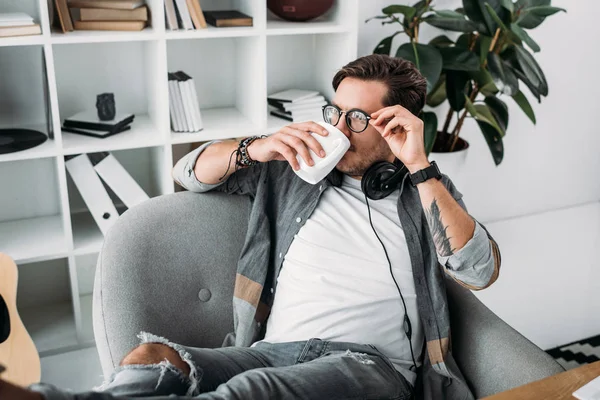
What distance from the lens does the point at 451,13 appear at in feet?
8.25

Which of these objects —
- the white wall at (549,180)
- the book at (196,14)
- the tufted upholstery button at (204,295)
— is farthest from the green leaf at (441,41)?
the tufted upholstery button at (204,295)

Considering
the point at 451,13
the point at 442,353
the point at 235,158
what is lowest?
the point at 442,353

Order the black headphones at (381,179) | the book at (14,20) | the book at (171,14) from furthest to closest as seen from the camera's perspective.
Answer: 1. the book at (171,14)
2. the book at (14,20)
3. the black headphones at (381,179)

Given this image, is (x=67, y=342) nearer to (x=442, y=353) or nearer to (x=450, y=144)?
(x=442, y=353)

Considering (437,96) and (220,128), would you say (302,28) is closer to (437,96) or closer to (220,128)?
(220,128)

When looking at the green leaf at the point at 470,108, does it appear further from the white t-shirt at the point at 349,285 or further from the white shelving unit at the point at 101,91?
the white t-shirt at the point at 349,285

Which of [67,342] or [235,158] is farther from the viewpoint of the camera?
[67,342]

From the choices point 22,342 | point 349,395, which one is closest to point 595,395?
point 349,395

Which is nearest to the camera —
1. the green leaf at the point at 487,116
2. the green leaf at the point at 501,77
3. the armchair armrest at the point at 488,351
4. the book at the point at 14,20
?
the armchair armrest at the point at 488,351

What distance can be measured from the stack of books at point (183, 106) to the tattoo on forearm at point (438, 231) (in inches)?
44.3

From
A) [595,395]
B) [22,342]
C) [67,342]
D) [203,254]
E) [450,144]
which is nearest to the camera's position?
[595,395]

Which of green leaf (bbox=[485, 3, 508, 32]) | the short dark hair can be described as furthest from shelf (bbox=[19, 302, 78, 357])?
green leaf (bbox=[485, 3, 508, 32])

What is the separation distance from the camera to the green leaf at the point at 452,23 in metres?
2.45

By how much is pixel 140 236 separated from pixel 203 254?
153 mm
